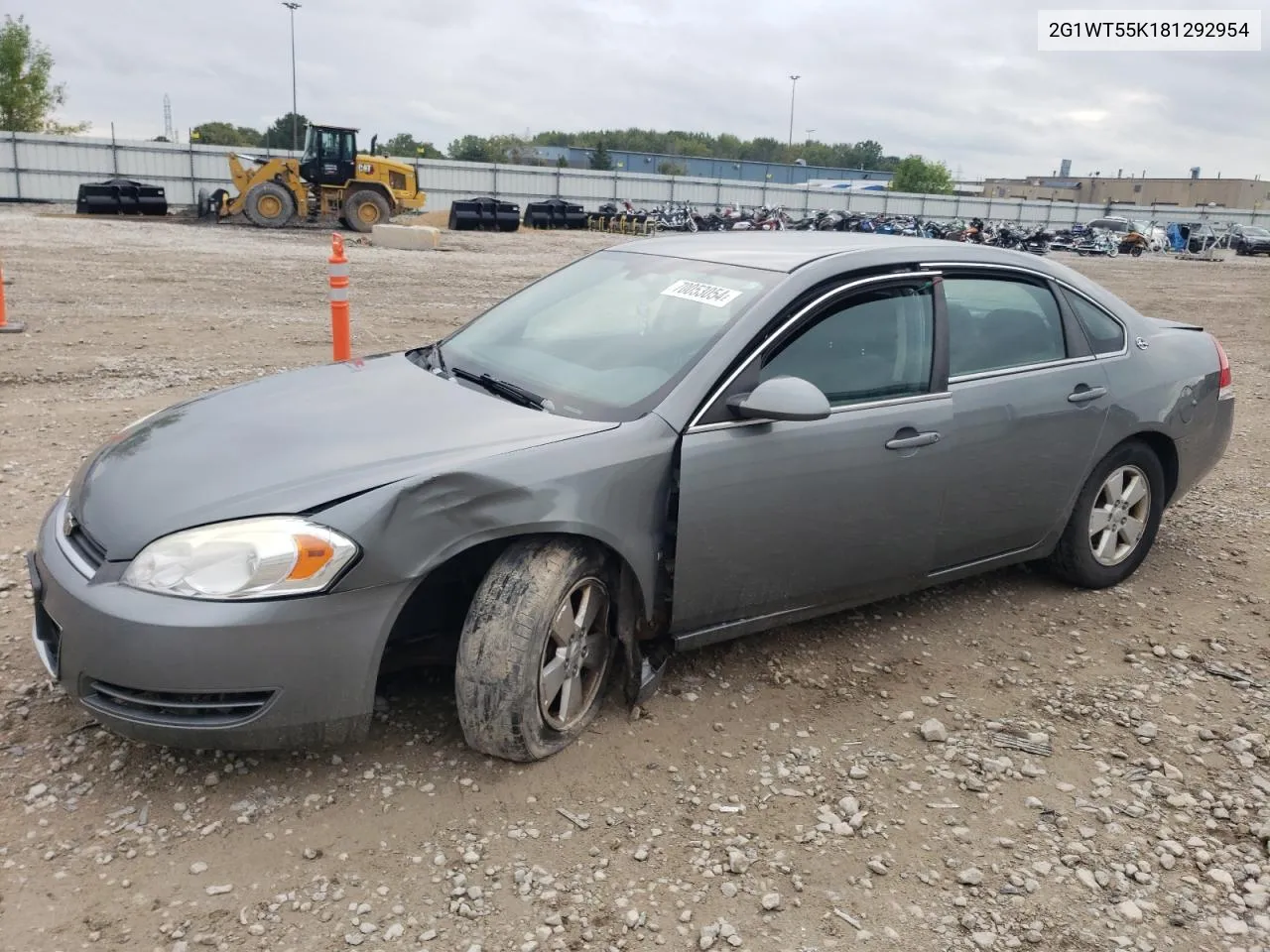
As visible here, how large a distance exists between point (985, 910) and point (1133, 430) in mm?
2578

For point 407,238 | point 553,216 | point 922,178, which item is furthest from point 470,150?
point 407,238

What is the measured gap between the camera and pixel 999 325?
407 centimetres

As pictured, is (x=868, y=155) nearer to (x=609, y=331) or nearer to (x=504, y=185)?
(x=504, y=185)

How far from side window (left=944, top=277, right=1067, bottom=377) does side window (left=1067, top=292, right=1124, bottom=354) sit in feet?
0.46

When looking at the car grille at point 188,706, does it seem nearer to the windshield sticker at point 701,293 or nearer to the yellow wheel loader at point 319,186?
the windshield sticker at point 701,293

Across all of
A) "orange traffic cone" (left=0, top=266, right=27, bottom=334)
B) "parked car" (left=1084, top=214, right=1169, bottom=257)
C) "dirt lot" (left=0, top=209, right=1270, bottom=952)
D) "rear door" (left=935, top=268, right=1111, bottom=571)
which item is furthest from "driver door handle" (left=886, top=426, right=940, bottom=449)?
"parked car" (left=1084, top=214, right=1169, bottom=257)

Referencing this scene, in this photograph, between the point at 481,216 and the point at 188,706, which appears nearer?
the point at 188,706

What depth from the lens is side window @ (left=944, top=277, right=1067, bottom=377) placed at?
12.8 ft

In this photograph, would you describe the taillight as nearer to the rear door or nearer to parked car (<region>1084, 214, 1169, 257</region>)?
the rear door

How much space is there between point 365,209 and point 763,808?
2738cm

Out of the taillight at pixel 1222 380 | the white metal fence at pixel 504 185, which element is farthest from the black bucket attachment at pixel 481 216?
the taillight at pixel 1222 380

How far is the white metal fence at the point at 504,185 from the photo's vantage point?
37.2 meters

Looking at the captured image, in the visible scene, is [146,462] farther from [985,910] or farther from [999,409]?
[999,409]

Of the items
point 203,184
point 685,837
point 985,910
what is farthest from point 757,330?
point 203,184
